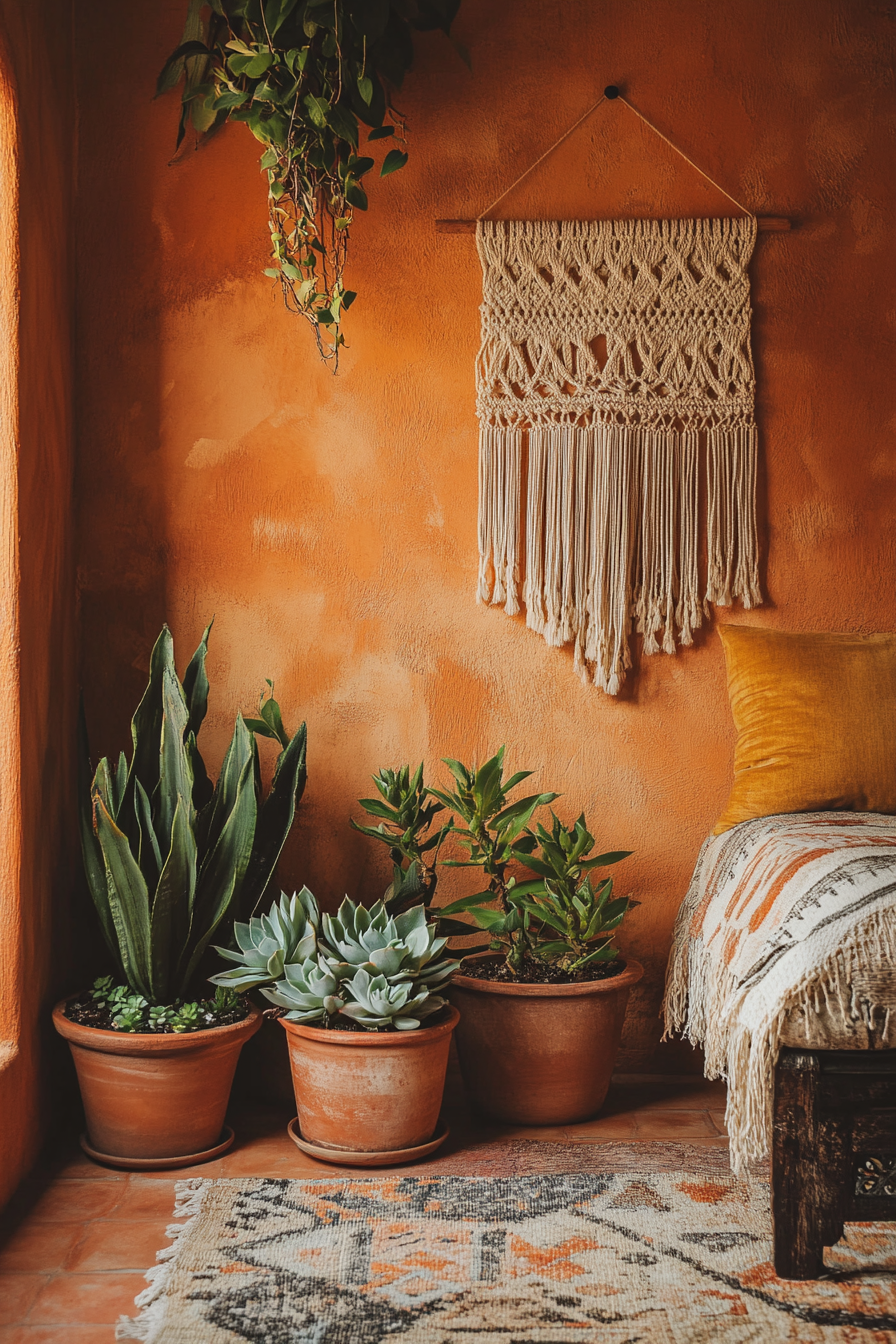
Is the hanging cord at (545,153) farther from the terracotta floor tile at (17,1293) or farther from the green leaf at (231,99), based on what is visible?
the terracotta floor tile at (17,1293)

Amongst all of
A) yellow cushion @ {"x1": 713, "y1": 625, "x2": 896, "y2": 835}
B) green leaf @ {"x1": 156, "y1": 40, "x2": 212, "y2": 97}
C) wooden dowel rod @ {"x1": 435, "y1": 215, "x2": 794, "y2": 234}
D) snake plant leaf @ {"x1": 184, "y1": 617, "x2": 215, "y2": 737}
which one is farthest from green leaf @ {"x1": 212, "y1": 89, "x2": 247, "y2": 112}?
yellow cushion @ {"x1": 713, "y1": 625, "x2": 896, "y2": 835}

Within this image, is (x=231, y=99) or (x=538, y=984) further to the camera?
(x=231, y=99)

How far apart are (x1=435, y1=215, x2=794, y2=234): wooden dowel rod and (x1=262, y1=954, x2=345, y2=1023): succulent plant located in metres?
1.73

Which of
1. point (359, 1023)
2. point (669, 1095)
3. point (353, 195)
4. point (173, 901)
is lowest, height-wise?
point (669, 1095)

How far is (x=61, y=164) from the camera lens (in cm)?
236

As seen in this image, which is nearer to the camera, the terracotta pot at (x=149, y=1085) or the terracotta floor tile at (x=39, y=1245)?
the terracotta floor tile at (x=39, y=1245)

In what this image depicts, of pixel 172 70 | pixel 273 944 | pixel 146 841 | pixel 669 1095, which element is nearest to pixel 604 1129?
pixel 669 1095

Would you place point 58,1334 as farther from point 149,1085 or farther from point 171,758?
point 171,758

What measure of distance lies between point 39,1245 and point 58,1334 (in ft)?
0.92

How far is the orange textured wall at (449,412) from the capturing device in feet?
8.21

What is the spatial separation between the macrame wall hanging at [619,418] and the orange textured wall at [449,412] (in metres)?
0.07

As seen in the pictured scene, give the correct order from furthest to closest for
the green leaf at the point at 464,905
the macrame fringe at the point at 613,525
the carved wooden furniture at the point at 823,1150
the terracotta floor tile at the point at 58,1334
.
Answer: the macrame fringe at the point at 613,525 < the green leaf at the point at 464,905 < the carved wooden furniture at the point at 823,1150 < the terracotta floor tile at the point at 58,1334

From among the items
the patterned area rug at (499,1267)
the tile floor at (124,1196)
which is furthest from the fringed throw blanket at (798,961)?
the tile floor at (124,1196)

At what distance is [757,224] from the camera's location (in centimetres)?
250
